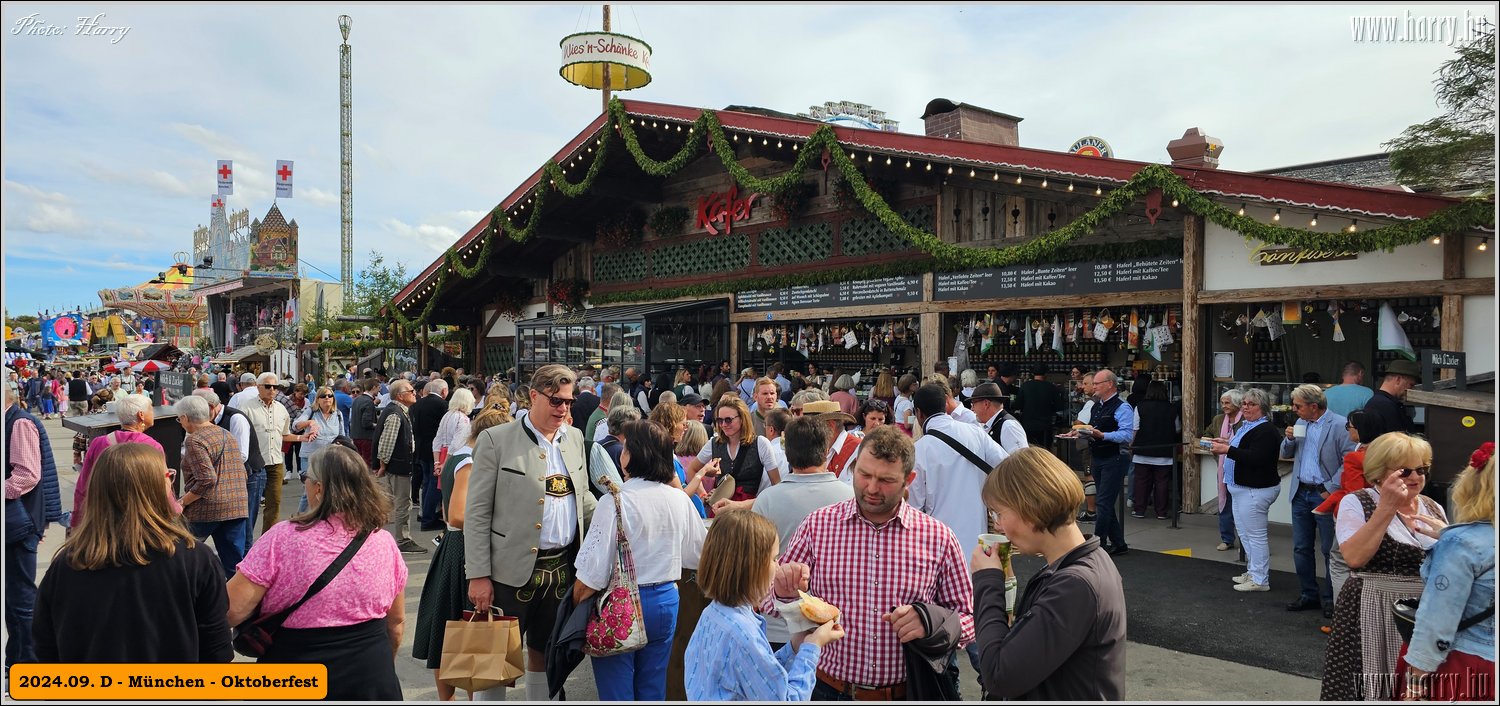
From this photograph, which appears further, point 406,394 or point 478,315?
point 478,315

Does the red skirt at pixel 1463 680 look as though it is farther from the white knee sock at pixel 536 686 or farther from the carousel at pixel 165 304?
the carousel at pixel 165 304

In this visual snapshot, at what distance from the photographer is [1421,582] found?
340 centimetres

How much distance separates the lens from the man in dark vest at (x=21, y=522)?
4.61 meters

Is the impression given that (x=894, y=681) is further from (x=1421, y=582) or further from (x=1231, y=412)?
(x=1231, y=412)

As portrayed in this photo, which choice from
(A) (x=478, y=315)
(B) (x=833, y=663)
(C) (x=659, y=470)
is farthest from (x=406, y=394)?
(A) (x=478, y=315)

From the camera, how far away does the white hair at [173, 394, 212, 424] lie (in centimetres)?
573

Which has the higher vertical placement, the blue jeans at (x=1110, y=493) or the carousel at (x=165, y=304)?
the carousel at (x=165, y=304)

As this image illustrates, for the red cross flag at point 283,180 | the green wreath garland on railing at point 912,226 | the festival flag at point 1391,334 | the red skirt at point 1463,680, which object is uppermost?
the red cross flag at point 283,180

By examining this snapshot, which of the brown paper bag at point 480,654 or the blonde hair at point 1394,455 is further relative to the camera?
the brown paper bag at point 480,654

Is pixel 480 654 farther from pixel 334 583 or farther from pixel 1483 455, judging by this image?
pixel 1483 455

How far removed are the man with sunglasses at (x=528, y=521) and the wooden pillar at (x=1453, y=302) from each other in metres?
7.88

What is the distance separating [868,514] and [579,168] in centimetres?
1423

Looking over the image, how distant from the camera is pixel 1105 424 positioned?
8070 millimetres

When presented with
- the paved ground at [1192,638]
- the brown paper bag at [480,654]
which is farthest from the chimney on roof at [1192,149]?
the brown paper bag at [480,654]
